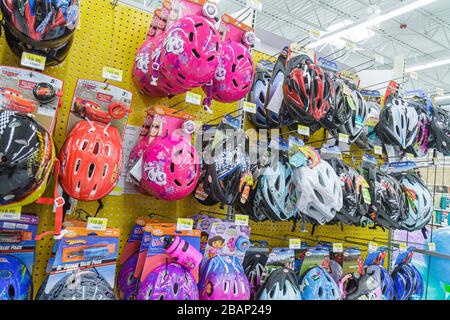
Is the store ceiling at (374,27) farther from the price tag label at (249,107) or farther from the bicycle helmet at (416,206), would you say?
the price tag label at (249,107)

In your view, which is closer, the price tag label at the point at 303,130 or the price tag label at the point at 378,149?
the price tag label at the point at 303,130

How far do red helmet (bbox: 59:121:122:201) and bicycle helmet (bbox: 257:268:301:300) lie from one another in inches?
37.7

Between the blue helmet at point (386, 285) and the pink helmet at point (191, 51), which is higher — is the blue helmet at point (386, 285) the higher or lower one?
the lower one

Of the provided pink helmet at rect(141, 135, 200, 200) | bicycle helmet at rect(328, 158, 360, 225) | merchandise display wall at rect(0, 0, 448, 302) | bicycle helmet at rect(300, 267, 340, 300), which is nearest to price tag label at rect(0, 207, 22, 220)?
merchandise display wall at rect(0, 0, 448, 302)

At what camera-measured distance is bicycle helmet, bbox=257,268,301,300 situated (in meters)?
1.80

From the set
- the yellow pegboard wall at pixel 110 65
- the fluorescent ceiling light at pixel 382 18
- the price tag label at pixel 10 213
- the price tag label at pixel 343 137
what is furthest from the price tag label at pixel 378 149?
the fluorescent ceiling light at pixel 382 18

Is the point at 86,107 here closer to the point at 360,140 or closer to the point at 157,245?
the point at 157,245

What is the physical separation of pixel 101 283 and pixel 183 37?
1.04 m

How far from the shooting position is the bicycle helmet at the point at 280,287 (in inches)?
70.7

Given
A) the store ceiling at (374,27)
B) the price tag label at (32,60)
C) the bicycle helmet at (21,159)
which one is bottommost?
the bicycle helmet at (21,159)

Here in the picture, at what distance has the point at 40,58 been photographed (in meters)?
1.44

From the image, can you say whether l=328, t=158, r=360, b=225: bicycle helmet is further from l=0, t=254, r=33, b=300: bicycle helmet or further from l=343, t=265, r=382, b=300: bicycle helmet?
l=0, t=254, r=33, b=300: bicycle helmet

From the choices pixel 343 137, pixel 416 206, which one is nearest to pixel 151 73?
pixel 343 137

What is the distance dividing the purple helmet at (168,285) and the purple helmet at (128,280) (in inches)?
5.4
